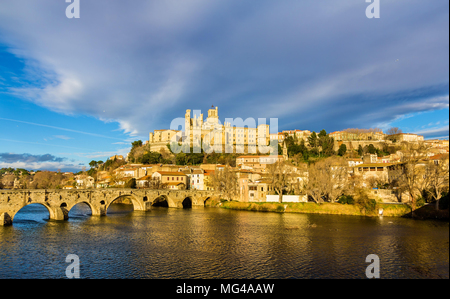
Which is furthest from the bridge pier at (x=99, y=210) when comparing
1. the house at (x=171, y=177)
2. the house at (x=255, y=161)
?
the house at (x=255, y=161)

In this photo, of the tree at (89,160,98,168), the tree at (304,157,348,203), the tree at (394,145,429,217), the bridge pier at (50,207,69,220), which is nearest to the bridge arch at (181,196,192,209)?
the tree at (304,157,348,203)

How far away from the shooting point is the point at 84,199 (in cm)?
4541

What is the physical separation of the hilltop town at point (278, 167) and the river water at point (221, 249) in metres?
7.83

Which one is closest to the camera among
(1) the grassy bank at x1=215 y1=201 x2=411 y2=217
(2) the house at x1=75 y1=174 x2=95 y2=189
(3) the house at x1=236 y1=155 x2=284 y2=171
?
(1) the grassy bank at x1=215 y1=201 x2=411 y2=217

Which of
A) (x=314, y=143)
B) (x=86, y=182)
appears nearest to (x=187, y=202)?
(x=86, y=182)

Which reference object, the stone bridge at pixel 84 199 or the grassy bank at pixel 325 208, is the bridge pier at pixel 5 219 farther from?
the grassy bank at pixel 325 208

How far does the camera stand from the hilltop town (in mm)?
43531

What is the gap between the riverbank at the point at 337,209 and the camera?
136 feet

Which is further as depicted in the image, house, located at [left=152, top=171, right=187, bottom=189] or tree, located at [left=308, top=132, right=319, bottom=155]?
tree, located at [left=308, top=132, right=319, bottom=155]

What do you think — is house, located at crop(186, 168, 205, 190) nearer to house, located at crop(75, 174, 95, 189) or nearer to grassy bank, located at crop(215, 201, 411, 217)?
grassy bank, located at crop(215, 201, 411, 217)

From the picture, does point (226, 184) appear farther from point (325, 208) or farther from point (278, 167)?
point (325, 208)

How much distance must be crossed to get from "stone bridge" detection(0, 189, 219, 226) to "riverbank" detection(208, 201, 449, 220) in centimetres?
1033
